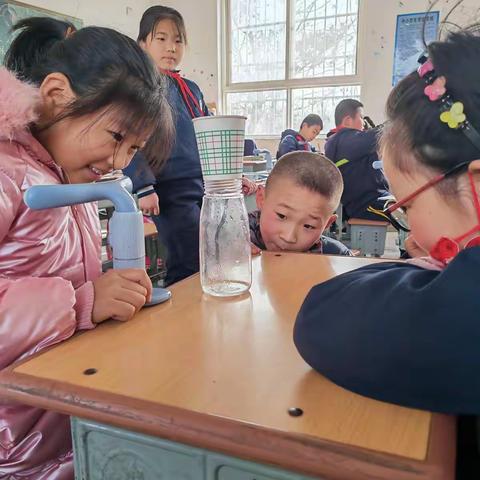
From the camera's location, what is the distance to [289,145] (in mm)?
4500

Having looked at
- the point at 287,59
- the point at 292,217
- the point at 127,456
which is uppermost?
the point at 287,59

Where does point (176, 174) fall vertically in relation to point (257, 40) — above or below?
below

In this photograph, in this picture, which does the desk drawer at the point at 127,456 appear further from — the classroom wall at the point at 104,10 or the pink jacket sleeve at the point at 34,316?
the classroom wall at the point at 104,10

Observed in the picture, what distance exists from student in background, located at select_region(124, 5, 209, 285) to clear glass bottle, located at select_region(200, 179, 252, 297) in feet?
2.33

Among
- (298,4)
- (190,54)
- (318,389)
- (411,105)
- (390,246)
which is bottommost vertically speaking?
(390,246)

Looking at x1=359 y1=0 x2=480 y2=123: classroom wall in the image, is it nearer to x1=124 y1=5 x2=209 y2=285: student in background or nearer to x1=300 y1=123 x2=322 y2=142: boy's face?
x1=300 y1=123 x2=322 y2=142: boy's face

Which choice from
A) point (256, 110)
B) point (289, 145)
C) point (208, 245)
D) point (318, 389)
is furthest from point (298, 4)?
point (318, 389)

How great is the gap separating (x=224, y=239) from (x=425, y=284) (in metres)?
0.52

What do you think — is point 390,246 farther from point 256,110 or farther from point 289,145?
point 256,110

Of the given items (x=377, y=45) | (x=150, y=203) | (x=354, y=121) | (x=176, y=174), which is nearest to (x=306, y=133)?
(x=354, y=121)

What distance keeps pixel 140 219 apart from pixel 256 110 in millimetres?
6346

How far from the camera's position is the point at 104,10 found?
554cm

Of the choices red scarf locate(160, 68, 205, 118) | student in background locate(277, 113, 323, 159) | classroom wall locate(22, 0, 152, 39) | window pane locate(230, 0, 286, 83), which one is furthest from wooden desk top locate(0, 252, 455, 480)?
window pane locate(230, 0, 286, 83)

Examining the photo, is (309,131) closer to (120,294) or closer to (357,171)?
(357,171)
